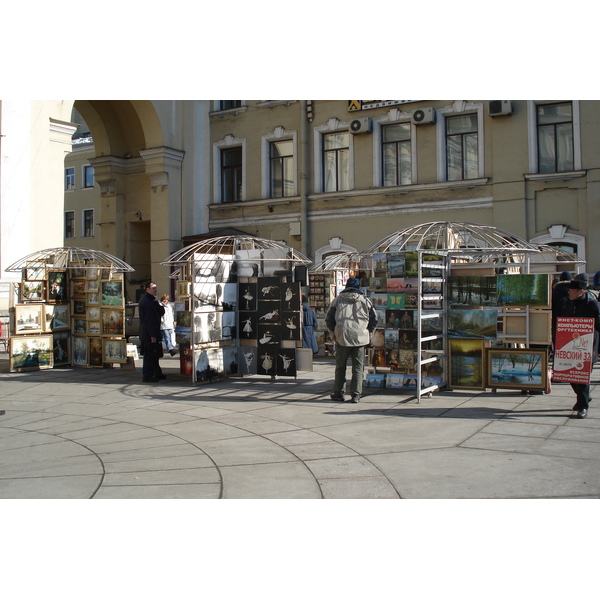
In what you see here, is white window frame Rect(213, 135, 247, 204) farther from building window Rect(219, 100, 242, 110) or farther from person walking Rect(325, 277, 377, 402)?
person walking Rect(325, 277, 377, 402)

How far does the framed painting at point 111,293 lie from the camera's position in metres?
13.8

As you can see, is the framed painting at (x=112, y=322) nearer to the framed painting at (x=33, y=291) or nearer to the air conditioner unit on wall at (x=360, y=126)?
the framed painting at (x=33, y=291)

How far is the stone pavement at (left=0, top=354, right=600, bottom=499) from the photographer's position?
5.46 meters

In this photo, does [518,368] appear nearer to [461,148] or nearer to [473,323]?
[473,323]

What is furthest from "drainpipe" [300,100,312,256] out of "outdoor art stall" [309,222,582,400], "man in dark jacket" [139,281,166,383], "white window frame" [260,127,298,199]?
"outdoor art stall" [309,222,582,400]

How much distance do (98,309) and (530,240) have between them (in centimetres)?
1198

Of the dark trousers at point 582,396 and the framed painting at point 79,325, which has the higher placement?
the framed painting at point 79,325

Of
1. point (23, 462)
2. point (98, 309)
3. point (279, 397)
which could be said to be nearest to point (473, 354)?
point (279, 397)

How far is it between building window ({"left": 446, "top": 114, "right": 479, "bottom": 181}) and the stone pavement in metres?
11.2

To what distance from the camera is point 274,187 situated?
79.7 feet

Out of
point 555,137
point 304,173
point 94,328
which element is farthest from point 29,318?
point 555,137

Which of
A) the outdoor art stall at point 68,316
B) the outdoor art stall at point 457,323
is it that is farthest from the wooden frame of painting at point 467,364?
the outdoor art stall at point 68,316

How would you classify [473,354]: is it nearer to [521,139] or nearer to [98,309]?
[98,309]

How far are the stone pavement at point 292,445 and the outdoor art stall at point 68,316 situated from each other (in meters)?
2.99
